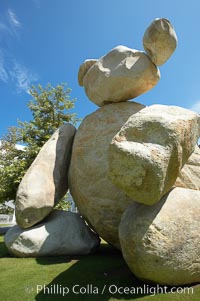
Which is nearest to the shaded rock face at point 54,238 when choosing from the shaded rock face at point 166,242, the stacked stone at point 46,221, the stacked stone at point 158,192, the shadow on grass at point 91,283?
the stacked stone at point 46,221

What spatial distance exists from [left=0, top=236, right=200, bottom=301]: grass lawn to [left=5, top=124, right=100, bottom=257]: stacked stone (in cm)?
21

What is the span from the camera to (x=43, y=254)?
17.0ft

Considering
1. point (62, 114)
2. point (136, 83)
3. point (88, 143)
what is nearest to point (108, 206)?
point (88, 143)

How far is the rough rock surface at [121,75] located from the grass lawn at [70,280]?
3.19 metres

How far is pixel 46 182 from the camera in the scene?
223 inches

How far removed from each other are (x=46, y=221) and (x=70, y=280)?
1.74 metres

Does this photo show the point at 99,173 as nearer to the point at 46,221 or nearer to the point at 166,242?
the point at 46,221

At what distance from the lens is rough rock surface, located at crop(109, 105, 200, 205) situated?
10.1 ft

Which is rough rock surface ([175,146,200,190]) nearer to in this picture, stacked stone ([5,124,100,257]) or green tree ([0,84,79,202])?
stacked stone ([5,124,100,257])

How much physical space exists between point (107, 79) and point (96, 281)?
3.65 meters

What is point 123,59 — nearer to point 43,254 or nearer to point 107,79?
point 107,79

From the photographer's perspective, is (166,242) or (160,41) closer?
(166,242)

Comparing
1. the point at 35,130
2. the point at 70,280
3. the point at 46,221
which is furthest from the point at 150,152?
the point at 35,130

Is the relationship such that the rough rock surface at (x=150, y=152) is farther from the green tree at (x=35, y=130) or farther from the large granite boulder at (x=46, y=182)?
the green tree at (x=35, y=130)
